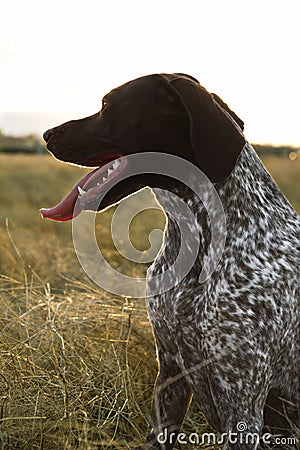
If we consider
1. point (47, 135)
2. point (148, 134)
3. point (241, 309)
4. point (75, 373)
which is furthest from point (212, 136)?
point (75, 373)

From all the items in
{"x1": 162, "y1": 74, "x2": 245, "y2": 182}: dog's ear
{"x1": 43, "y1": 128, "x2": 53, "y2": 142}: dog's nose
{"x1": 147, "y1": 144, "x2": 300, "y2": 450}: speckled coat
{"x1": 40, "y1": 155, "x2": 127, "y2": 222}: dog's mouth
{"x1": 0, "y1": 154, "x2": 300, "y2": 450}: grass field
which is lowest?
{"x1": 0, "y1": 154, "x2": 300, "y2": 450}: grass field

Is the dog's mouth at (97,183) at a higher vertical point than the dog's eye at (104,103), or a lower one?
lower

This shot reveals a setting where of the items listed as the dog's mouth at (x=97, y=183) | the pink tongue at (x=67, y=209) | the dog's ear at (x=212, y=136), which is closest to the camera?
the dog's ear at (x=212, y=136)

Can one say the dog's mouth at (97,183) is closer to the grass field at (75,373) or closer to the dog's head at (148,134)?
the dog's head at (148,134)

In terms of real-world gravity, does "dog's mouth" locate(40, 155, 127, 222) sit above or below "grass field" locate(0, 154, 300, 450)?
above

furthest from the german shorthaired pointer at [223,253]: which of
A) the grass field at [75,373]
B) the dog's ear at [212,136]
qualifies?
the grass field at [75,373]

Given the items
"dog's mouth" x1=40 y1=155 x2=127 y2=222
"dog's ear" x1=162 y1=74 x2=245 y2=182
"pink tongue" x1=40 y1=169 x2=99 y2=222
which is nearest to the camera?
"dog's ear" x1=162 y1=74 x2=245 y2=182

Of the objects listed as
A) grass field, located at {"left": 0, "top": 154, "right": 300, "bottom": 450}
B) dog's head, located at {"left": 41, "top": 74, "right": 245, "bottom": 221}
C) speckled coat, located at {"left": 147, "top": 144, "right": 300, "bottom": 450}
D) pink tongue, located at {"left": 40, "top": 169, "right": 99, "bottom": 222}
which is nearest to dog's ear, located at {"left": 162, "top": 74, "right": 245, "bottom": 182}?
dog's head, located at {"left": 41, "top": 74, "right": 245, "bottom": 221}

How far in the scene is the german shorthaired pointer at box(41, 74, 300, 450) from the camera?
248cm

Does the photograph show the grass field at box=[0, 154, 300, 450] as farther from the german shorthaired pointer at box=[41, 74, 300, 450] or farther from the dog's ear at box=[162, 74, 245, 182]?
the dog's ear at box=[162, 74, 245, 182]

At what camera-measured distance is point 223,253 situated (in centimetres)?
254

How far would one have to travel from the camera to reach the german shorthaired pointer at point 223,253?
248 cm

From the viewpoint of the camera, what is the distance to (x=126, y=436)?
3.14 metres

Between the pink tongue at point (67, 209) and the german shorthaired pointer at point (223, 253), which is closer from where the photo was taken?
the german shorthaired pointer at point (223, 253)
